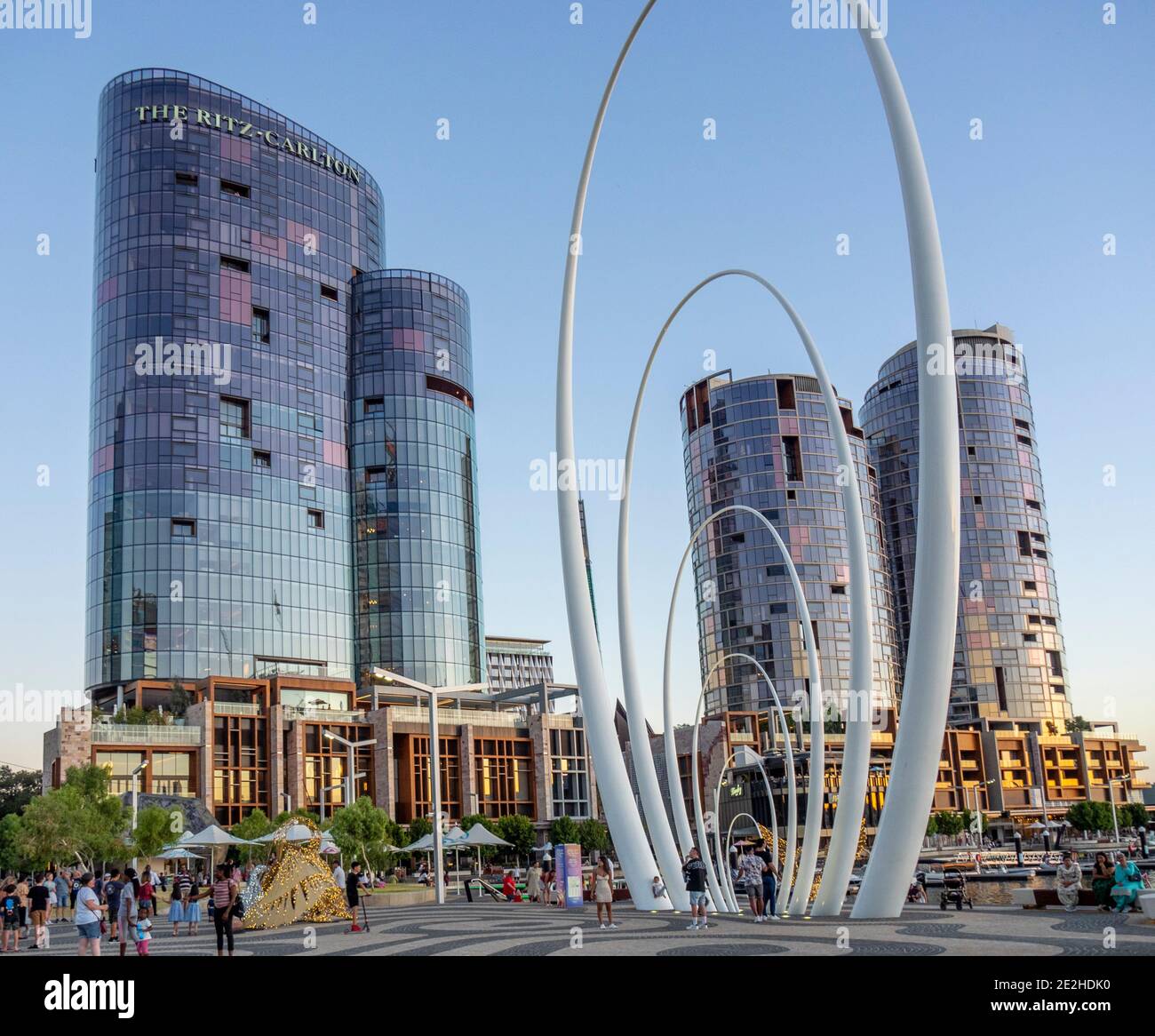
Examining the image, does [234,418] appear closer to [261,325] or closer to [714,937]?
[261,325]

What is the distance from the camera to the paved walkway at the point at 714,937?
15086 millimetres

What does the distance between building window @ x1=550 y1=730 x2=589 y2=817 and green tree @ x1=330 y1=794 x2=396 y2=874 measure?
58098 mm

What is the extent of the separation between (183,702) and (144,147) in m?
55.7

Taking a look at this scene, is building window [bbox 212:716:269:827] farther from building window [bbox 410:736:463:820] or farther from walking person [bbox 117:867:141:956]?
walking person [bbox 117:867:141:956]

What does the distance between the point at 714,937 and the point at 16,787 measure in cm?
12622

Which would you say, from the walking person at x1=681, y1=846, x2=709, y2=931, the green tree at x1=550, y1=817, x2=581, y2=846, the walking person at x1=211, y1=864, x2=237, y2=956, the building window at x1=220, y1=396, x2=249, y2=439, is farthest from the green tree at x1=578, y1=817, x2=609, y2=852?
the walking person at x1=211, y1=864, x2=237, y2=956

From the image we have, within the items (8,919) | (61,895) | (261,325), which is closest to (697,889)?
(8,919)

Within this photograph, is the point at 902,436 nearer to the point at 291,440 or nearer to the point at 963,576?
the point at 963,576

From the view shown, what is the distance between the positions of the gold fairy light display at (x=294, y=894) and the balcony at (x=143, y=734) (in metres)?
63.0

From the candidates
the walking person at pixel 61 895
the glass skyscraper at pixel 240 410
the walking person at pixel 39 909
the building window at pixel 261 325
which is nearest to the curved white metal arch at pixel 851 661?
the walking person at pixel 39 909

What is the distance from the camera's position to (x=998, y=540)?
559ft

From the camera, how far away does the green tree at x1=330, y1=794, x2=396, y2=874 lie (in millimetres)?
49688
